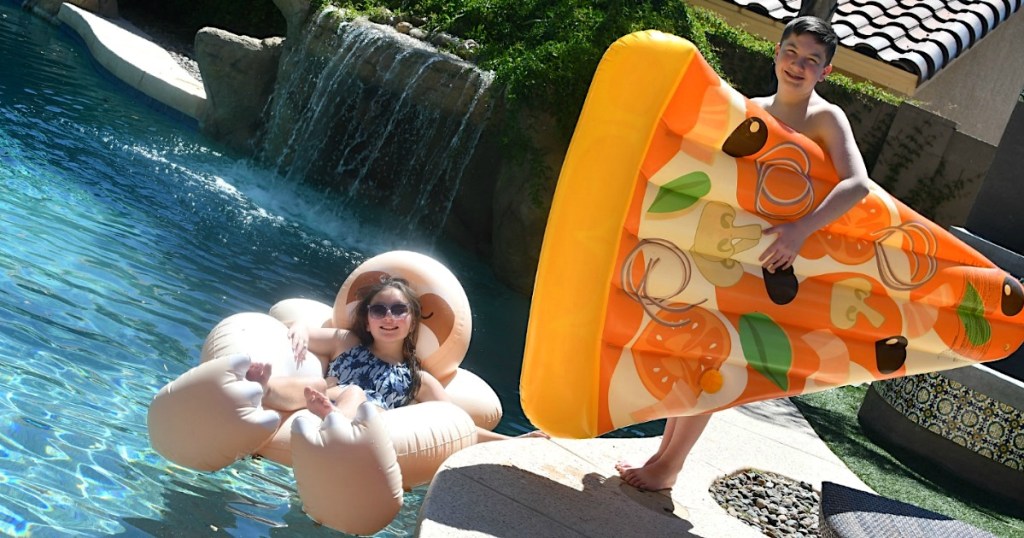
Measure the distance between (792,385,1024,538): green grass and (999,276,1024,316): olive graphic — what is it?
142 cm

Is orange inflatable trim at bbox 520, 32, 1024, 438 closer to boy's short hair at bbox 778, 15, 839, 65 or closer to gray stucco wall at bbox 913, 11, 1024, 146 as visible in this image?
boy's short hair at bbox 778, 15, 839, 65

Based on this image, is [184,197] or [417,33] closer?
[184,197]

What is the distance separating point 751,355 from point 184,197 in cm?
560

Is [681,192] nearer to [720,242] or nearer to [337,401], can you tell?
[720,242]

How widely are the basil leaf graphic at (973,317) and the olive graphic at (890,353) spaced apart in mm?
288

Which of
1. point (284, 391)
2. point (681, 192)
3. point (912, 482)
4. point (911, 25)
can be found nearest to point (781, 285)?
point (681, 192)

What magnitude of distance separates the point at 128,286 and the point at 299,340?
201cm

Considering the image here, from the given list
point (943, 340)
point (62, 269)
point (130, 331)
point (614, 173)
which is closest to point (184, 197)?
point (62, 269)

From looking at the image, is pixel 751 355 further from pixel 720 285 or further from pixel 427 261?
pixel 427 261

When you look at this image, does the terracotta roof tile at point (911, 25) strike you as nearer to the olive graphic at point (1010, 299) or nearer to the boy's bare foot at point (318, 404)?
the olive graphic at point (1010, 299)

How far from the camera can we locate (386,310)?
4.48 metres

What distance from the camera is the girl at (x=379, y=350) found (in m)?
4.44

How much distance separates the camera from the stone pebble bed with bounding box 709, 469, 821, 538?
4.38 metres

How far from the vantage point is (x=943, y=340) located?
4160 mm
